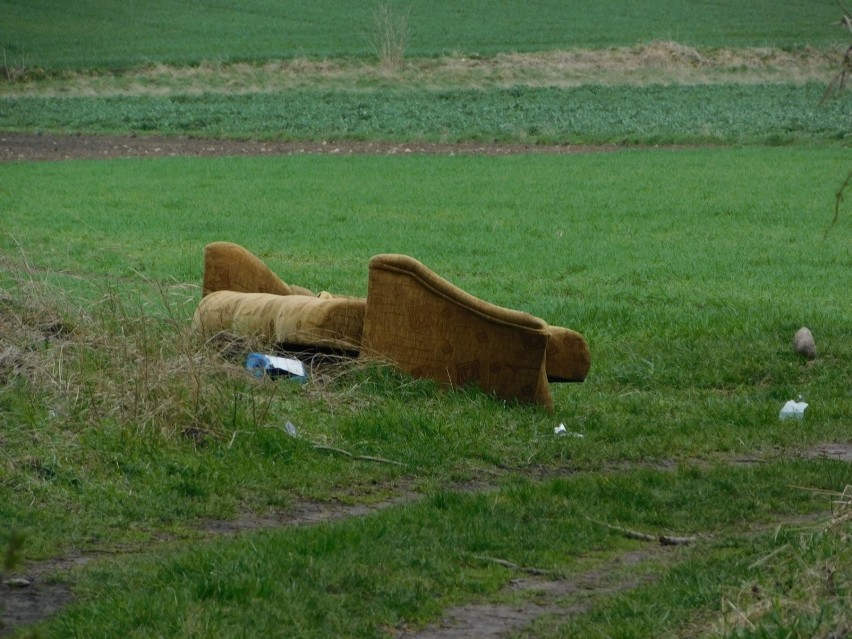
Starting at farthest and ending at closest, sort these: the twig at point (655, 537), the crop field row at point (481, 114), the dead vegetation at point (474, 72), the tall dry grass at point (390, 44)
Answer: the tall dry grass at point (390, 44) → the dead vegetation at point (474, 72) → the crop field row at point (481, 114) → the twig at point (655, 537)

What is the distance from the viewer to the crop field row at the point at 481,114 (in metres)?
35.2

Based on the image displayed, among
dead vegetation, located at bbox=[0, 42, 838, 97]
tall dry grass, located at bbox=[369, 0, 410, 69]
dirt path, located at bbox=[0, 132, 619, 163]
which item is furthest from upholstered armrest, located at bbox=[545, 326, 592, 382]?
tall dry grass, located at bbox=[369, 0, 410, 69]

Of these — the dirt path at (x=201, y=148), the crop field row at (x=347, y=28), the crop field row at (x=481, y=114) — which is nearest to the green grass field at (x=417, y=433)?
the dirt path at (x=201, y=148)

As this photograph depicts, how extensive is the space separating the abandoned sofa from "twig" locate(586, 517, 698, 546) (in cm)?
253

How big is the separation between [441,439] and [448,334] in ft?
2.96

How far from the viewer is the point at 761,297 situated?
46.5ft

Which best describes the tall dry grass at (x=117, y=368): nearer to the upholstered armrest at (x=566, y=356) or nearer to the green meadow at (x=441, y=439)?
the green meadow at (x=441, y=439)

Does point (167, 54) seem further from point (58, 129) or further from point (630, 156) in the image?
point (630, 156)

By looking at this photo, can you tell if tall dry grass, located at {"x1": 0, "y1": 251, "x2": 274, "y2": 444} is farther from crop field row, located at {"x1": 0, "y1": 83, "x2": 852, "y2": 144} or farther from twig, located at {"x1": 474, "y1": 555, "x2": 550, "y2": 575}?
crop field row, located at {"x1": 0, "y1": 83, "x2": 852, "y2": 144}

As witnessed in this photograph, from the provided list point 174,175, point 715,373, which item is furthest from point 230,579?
point 174,175

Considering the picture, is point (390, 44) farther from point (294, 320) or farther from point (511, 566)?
point (511, 566)

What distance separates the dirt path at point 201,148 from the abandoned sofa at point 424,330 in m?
23.4

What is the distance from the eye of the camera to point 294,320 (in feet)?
30.3

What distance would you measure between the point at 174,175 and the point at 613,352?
19.0 m
